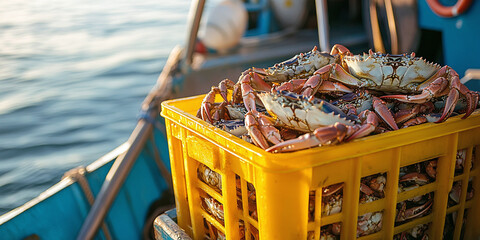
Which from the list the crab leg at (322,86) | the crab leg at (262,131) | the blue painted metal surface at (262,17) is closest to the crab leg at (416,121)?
the crab leg at (322,86)

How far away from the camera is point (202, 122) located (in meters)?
1.43

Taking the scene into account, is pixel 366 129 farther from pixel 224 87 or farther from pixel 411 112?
pixel 224 87

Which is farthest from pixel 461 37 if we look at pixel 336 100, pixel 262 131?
pixel 262 131

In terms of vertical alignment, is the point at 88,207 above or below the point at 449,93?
below

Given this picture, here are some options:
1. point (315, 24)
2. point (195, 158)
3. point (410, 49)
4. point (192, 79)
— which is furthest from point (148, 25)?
point (195, 158)

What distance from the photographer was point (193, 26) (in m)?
4.16

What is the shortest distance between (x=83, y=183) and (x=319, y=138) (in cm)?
220

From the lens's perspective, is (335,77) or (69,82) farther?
(69,82)

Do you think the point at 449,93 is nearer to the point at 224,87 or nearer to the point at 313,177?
the point at 313,177

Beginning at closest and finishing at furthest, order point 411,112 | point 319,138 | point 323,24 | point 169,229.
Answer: point 319,138
point 411,112
point 169,229
point 323,24

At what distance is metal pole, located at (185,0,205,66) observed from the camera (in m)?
3.94

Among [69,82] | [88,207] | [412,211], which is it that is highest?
[412,211]

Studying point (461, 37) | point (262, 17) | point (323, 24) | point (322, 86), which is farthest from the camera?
point (262, 17)

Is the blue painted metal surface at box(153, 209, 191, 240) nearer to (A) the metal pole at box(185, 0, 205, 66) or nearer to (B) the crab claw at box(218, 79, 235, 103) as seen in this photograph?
(B) the crab claw at box(218, 79, 235, 103)
